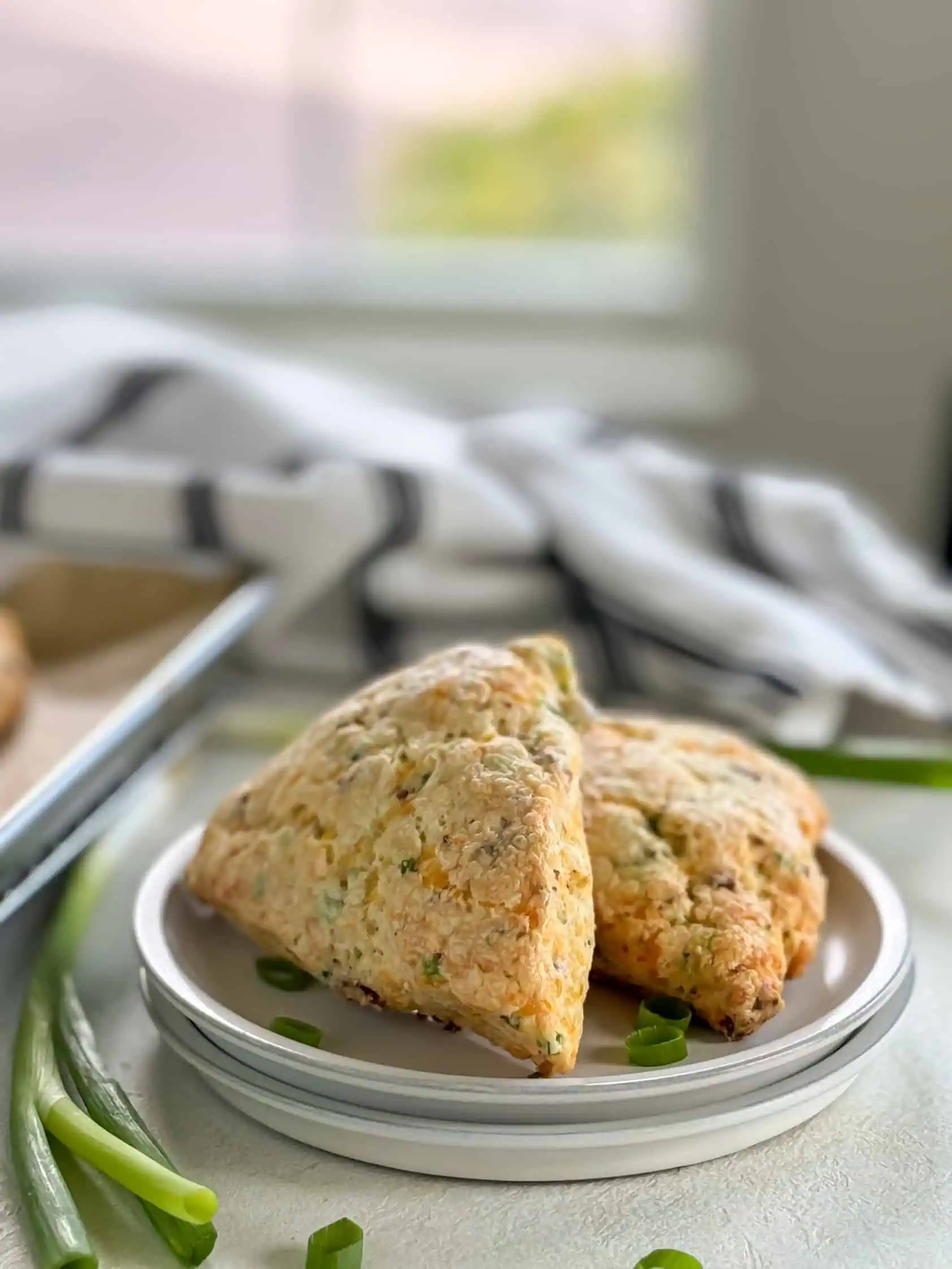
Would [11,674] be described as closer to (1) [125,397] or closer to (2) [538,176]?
(1) [125,397]

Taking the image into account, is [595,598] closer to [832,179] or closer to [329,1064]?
[329,1064]

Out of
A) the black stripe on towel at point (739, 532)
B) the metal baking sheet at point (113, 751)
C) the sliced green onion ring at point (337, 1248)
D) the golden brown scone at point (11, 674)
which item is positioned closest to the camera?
the sliced green onion ring at point (337, 1248)

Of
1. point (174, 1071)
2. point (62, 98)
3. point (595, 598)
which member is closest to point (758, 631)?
point (595, 598)

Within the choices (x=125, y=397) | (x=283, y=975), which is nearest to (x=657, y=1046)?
(x=283, y=975)

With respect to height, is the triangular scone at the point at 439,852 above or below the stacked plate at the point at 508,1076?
above

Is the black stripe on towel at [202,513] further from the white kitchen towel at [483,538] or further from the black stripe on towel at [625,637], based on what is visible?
the black stripe on towel at [625,637]

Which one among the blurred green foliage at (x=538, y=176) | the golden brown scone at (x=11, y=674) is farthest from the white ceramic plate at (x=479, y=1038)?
the blurred green foliage at (x=538, y=176)

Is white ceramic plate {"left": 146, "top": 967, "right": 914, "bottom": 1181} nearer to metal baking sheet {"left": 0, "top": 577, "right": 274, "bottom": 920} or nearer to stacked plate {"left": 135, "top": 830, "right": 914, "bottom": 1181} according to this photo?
stacked plate {"left": 135, "top": 830, "right": 914, "bottom": 1181}

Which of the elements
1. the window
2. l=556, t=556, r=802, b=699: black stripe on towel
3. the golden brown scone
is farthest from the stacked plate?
the window
